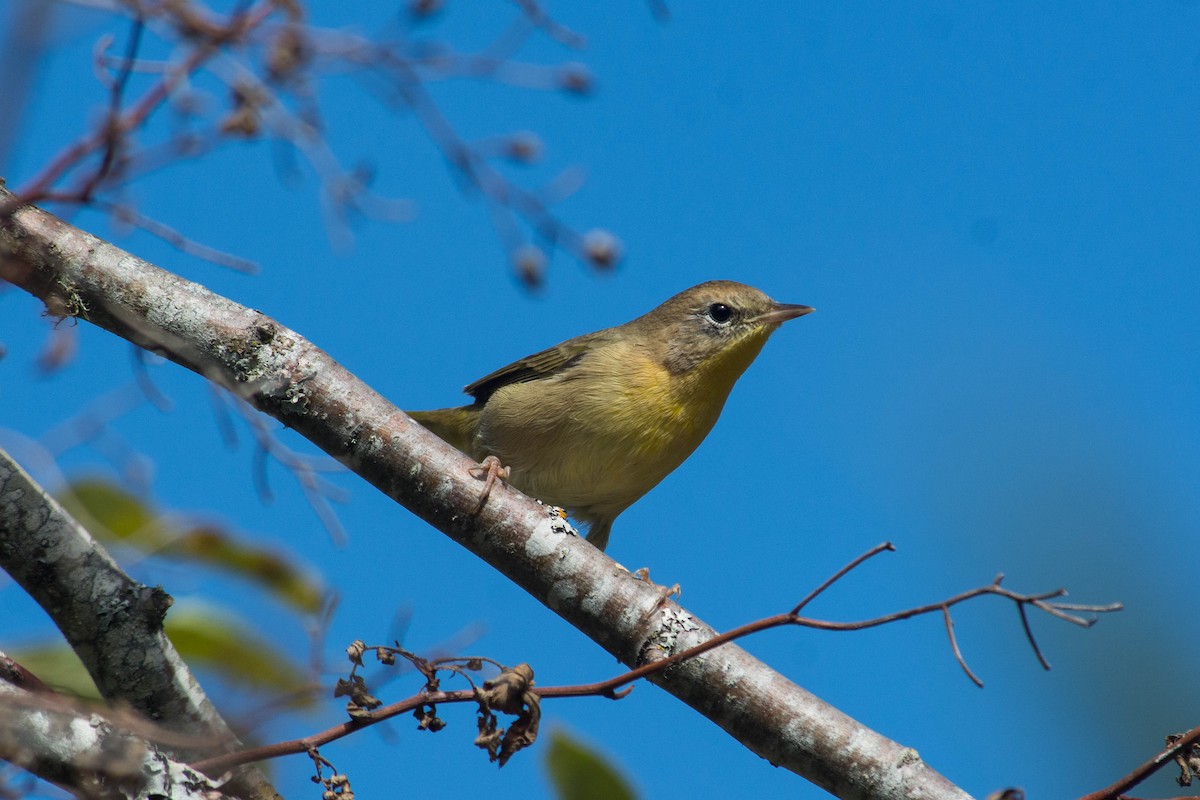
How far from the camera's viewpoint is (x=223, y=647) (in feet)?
11.3

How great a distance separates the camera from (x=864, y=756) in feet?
11.0

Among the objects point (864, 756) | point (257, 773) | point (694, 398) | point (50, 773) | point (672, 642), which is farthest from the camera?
point (694, 398)

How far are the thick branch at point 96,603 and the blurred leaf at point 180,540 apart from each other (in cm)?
31

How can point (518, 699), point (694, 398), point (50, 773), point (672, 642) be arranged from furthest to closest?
1. point (694, 398)
2. point (672, 642)
3. point (518, 699)
4. point (50, 773)

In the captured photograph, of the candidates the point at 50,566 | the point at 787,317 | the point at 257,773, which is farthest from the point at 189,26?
the point at 787,317

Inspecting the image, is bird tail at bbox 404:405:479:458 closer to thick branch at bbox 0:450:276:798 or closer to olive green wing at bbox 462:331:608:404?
olive green wing at bbox 462:331:608:404

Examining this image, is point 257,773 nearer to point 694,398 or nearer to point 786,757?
point 786,757

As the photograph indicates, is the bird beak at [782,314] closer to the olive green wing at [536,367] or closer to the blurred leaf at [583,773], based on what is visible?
the olive green wing at [536,367]

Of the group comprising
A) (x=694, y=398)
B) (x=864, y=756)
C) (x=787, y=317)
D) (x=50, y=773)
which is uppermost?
(x=787, y=317)

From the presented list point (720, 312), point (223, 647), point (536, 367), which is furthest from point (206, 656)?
point (720, 312)

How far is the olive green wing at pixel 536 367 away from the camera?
604 centimetres

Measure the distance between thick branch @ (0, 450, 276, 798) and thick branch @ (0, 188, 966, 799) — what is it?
603 mm

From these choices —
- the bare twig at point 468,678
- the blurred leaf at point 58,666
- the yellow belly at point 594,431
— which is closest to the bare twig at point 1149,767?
the bare twig at point 468,678

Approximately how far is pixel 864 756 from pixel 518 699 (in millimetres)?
1276
